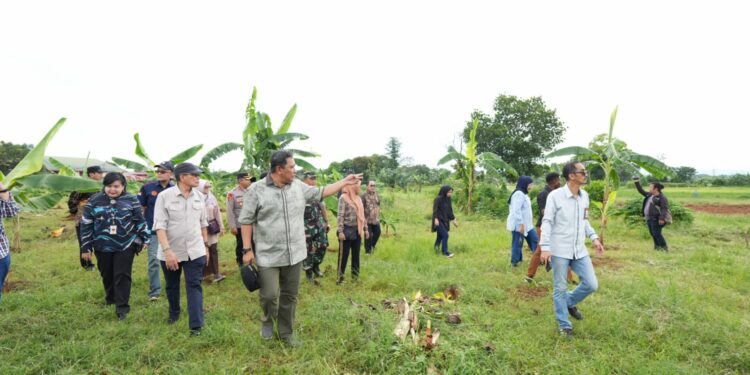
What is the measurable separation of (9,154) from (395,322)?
47187 mm

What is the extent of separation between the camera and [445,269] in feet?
20.0

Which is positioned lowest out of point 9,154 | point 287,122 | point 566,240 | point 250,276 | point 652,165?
point 250,276

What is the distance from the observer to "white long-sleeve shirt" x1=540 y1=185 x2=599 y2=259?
3760 millimetres

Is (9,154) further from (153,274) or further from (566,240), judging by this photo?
(566,240)

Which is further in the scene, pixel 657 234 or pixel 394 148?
pixel 394 148

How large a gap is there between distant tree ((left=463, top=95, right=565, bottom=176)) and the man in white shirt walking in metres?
24.7

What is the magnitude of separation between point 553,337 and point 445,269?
97.6 inches

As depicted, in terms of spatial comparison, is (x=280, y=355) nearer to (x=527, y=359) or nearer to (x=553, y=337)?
(x=527, y=359)

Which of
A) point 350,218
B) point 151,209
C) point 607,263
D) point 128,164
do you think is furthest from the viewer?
point 128,164

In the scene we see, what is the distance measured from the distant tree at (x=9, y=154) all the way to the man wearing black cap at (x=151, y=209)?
39602 mm

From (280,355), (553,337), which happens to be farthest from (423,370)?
(553,337)

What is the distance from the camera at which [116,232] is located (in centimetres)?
400

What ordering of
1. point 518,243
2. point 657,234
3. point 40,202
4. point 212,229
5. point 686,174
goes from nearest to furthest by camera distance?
1. point 40,202
2. point 212,229
3. point 518,243
4. point 657,234
5. point 686,174

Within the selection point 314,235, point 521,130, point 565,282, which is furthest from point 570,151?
point 521,130
